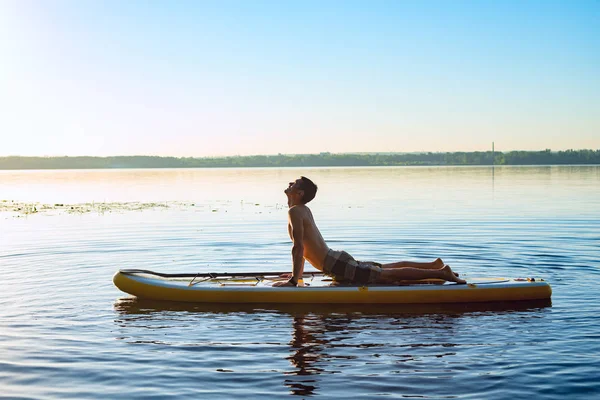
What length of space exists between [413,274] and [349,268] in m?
0.98

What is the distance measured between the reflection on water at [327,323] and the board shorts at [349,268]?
0.44 meters

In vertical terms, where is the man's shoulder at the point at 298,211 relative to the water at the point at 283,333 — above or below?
above

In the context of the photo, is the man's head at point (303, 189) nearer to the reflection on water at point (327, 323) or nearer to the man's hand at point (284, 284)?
the man's hand at point (284, 284)

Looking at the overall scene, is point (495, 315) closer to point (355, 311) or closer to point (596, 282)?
point (355, 311)

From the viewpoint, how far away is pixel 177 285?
35.1 ft

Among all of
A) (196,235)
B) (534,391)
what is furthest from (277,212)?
(534,391)

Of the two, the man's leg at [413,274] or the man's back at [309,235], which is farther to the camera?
the man's leg at [413,274]

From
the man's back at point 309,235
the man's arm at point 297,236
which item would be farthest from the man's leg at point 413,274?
the man's arm at point 297,236

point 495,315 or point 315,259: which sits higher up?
point 315,259

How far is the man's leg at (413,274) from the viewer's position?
33.4 ft

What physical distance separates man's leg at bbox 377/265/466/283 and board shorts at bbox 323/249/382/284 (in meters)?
0.12

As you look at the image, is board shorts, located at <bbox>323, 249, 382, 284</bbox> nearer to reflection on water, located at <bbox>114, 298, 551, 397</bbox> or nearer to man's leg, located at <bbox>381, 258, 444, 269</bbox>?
man's leg, located at <bbox>381, 258, 444, 269</bbox>

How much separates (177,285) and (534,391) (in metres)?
5.95

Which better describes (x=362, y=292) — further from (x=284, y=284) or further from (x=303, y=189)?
(x=303, y=189)
